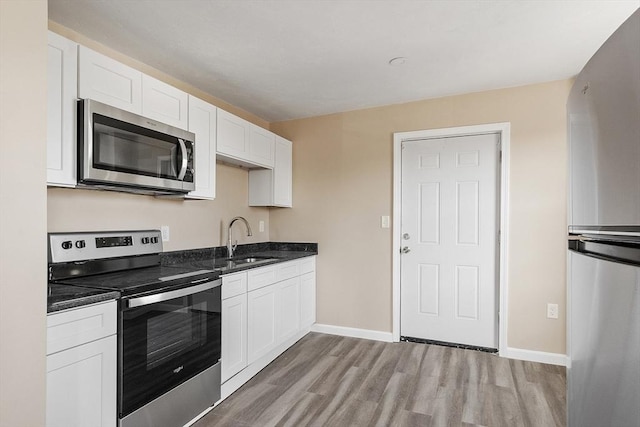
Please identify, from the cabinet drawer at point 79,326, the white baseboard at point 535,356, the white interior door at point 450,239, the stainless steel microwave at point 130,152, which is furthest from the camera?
the white interior door at point 450,239

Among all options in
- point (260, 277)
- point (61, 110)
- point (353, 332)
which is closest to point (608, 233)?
point (61, 110)

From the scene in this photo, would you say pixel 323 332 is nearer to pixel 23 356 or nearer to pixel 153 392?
pixel 153 392

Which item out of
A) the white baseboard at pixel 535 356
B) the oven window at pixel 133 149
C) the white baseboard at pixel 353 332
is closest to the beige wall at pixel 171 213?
the oven window at pixel 133 149

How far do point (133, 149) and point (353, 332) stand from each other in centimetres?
274

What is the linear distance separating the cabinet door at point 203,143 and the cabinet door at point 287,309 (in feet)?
3.45

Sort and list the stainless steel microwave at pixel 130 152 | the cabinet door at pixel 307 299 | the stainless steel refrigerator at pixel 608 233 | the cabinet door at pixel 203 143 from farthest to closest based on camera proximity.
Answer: the cabinet door at pixel 307 299 → the cabinet door at pixel 203 143 → the stainless steel microwave at pixel 130 152 → the stainless steel refrigerator at pixel 608 233

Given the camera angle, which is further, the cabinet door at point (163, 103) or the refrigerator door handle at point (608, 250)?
the cabinet door at point (163, 103)

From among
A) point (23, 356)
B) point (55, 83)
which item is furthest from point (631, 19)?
point (55, 83)

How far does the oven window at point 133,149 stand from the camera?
1871 mm

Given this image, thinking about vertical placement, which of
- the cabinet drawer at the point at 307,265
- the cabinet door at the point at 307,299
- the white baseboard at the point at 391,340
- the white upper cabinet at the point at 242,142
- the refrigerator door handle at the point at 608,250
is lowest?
the white baseboard at the point at 391,340

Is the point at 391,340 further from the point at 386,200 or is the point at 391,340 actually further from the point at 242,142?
the point at 242,142

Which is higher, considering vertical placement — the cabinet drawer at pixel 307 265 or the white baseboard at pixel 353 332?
the cabinet drawer at pixel 307 265

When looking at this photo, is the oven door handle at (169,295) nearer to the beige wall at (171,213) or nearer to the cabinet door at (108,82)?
the beige wall at (171,213)

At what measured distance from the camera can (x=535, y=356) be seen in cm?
303
